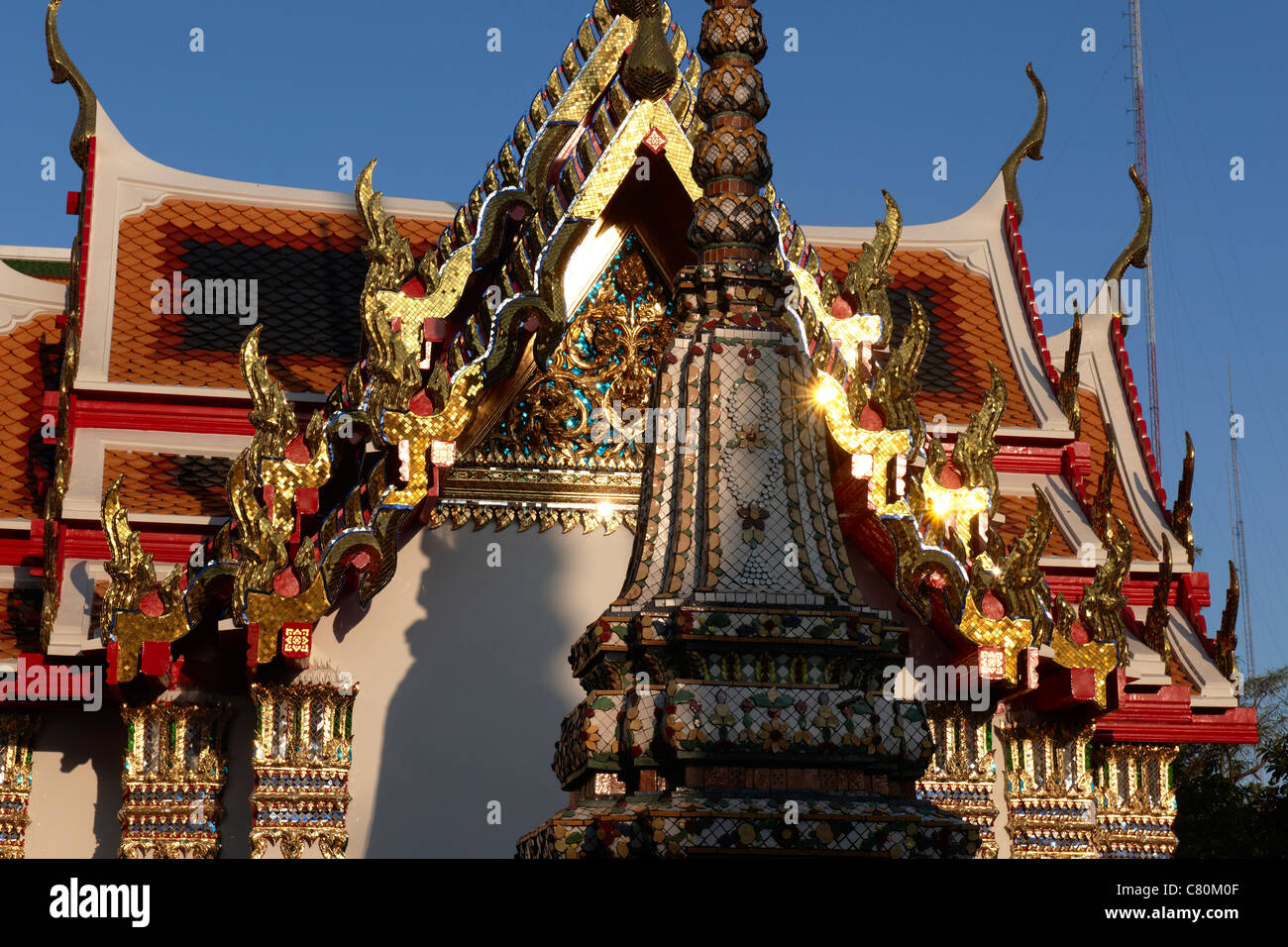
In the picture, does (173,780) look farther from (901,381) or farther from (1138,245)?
(1138,245)

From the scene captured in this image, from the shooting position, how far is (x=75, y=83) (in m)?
12.3

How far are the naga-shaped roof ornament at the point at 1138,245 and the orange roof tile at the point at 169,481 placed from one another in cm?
634

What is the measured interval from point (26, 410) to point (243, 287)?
5.30ft

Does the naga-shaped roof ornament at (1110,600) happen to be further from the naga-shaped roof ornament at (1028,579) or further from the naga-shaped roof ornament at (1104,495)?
the naga-shaped roof ornament at (1104,495)

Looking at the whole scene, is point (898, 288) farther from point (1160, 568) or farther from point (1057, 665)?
point (1057, 665)

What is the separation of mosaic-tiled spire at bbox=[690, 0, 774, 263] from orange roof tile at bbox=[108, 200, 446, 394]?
16.2 feet

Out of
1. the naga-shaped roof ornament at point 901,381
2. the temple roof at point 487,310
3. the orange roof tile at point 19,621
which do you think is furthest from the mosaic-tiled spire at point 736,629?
the orange roof tile at point 19,621

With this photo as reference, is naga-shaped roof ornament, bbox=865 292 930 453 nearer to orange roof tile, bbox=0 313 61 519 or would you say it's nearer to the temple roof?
the temple roof

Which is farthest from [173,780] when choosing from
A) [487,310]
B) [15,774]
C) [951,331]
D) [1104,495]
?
[951,331]

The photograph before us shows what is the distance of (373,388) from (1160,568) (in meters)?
5.10

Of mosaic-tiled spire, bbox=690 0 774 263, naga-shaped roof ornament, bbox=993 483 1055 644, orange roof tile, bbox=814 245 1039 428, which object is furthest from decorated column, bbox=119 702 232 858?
orange roof tile, bbox=814 245 1039 428

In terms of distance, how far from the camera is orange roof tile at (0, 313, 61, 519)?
11.2 m
